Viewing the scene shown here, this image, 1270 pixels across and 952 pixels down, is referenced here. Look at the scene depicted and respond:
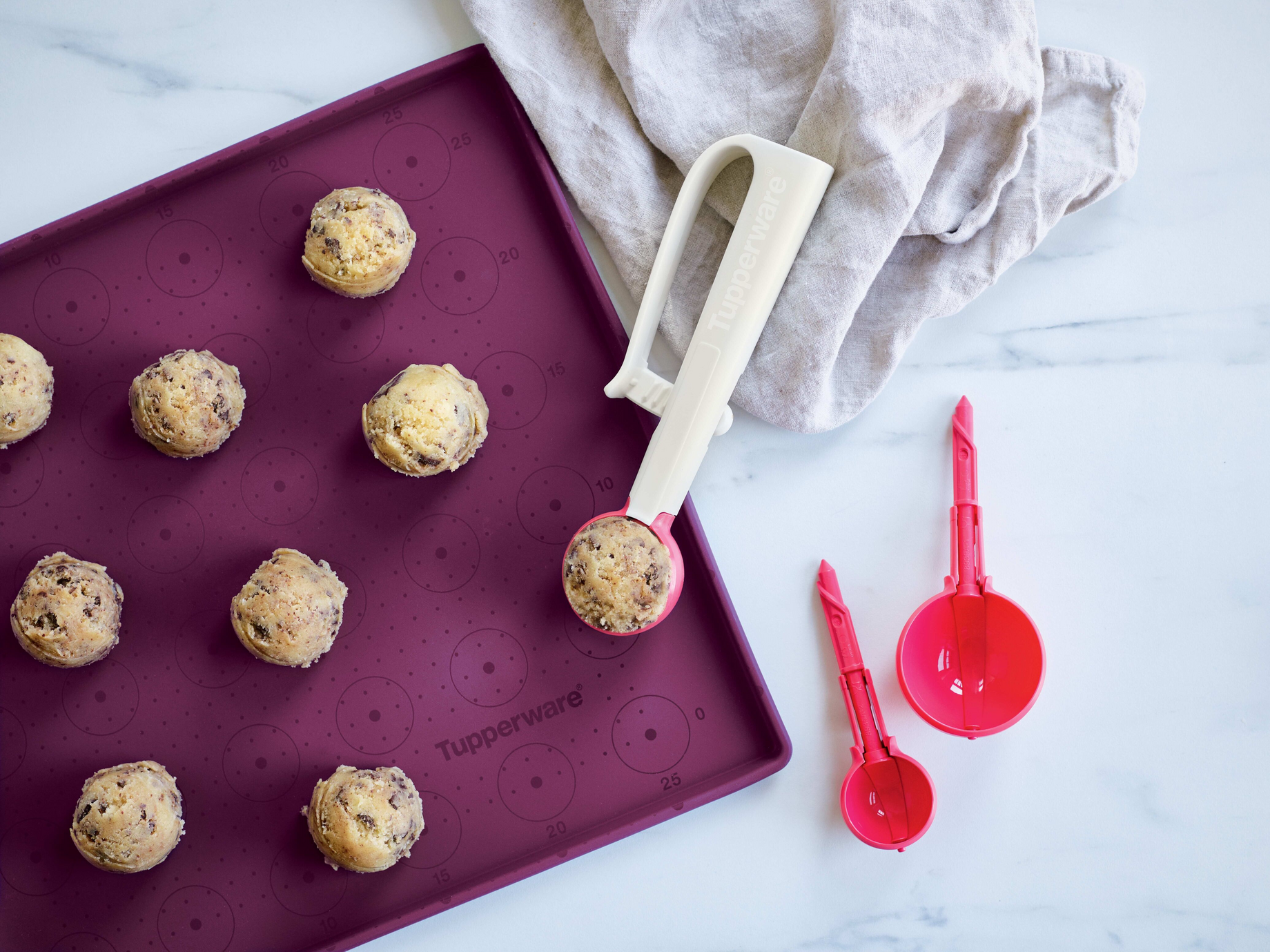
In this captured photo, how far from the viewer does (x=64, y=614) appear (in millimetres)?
878

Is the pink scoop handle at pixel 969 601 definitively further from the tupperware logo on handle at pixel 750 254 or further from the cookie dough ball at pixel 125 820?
the cookie dough ball at pixel 125 820

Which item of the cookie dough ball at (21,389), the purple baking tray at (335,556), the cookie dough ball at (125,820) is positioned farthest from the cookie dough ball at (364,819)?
the cookie dough ball at (21,389)

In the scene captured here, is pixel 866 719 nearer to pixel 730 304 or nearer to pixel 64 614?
pixel 730 304

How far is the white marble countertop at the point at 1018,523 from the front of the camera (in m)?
Answer: 0.97

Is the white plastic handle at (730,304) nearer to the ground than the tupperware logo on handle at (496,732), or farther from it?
farther from it

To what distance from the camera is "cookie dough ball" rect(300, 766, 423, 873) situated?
856mm

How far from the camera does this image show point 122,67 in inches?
38.5

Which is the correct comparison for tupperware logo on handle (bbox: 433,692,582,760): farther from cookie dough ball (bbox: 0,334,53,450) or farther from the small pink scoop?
cookie dough ball (bbox: 0,334,53,450)

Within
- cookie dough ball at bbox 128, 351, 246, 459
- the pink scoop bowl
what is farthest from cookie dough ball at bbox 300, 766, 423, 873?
cookie dough ball at bbox 128, 351, 246, 459

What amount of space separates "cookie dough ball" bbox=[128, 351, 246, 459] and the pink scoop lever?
68 centimetres

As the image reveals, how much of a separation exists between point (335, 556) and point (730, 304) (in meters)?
0.51

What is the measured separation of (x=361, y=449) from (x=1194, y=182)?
999 millimetres

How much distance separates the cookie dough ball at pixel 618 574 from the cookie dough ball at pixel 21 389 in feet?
1.96

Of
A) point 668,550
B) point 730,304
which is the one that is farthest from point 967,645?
point 730,304
